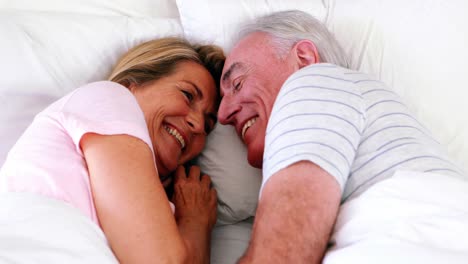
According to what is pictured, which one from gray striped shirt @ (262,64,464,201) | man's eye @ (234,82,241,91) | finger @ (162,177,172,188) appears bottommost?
finger @ (162,177,172,188)

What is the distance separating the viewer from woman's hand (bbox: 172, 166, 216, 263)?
1.15 m

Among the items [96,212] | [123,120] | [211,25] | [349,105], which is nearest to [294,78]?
[349,105]

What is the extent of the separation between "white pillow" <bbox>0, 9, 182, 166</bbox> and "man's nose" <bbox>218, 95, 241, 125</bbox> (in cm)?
37

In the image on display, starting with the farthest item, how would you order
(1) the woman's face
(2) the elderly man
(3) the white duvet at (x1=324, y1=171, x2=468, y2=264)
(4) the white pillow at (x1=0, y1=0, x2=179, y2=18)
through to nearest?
(4) the white pillow at (x1=0, y1=0, x2=179, y2=18) < (1) the woman's face < (2) the elderly man < (3) the white duvet at (x1=324, y1=171, x2=468, y2=264)

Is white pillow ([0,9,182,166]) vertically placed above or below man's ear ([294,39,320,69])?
below

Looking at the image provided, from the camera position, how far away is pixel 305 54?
1.38m

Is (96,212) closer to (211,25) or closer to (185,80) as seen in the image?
(185,80)

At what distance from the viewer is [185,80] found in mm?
1399

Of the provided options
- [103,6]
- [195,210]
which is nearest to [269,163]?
[195,210]

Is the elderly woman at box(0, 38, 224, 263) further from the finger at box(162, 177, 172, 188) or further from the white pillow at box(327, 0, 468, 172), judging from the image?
the white pillow at box(327, 0, 468, 172)

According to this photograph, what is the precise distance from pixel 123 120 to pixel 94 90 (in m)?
0.12

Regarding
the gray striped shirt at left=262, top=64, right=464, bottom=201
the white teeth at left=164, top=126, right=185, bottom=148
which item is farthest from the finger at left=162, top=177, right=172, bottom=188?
the gray striped shirt at left=262, top=64, right=464, bottom=201

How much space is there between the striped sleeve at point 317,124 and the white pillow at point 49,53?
70cm

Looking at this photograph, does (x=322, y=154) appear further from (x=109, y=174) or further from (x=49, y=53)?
(x=49, y=53)
